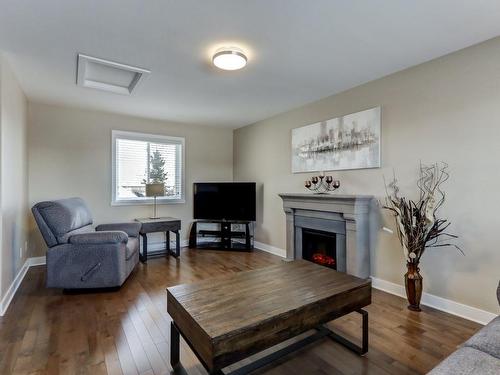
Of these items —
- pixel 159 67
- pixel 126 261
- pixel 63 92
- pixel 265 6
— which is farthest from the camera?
pixel 63 92

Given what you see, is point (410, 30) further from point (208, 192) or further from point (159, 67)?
point (208, 192)

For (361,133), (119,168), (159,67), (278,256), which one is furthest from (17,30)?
(278,256)

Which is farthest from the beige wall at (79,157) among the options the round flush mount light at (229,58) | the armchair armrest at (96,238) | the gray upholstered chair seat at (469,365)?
the gray upholstered chair seat at (469,365)

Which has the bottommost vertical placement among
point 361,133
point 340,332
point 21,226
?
point 340,332

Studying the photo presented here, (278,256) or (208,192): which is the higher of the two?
(208,192)

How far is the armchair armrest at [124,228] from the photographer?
12.9 ft

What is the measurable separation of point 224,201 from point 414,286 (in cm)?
330

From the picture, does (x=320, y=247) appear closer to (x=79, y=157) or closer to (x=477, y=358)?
(x=477, y=358)

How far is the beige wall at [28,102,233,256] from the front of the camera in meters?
4.08

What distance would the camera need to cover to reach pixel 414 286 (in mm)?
2602

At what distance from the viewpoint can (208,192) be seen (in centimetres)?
515

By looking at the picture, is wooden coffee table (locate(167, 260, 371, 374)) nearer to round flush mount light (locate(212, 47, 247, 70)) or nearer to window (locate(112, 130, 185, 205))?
round flush mount light (locate(212, 47, 247, 70))

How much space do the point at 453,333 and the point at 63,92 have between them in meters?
5.03

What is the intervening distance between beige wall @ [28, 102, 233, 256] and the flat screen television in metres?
0.38
